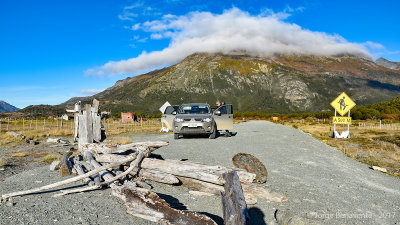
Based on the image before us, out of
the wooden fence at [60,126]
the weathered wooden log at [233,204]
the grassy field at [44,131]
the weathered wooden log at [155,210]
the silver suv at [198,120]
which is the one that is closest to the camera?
the weathered wooden log at [233,204]

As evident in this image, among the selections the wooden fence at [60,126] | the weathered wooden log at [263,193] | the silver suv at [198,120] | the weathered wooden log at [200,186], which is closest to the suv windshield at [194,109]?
the silver suv at [198,120]

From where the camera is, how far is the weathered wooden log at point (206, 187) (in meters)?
5.28

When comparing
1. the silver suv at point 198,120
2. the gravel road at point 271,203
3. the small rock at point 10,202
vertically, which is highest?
the silver suv at point 198,120

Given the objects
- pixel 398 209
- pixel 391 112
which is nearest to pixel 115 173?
pixel 398 209

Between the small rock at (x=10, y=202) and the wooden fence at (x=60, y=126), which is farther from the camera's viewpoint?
the wooden fence at (x=60, y=126)

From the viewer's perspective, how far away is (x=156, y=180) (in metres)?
6.26

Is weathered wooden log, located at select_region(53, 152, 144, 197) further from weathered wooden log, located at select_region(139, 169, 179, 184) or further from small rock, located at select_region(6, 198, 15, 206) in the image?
small rock, located at select_region(6, 198, 15, 206)

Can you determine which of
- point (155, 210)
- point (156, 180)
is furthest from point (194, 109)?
point (155, 210)

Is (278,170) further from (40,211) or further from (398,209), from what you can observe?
(40,211)

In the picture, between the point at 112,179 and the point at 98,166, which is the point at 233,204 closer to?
the point at 112,179

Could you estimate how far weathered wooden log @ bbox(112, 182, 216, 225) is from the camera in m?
3.91

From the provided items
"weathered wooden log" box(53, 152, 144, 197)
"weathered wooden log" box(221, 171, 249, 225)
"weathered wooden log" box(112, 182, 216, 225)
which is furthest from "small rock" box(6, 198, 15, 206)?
"weathered wooden log" box(221, 171, 249, 225)

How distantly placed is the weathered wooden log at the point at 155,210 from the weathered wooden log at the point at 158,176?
53.2 inches

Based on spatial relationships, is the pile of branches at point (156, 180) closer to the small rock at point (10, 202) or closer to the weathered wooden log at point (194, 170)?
the weathered wooden log at point (194, 170)
